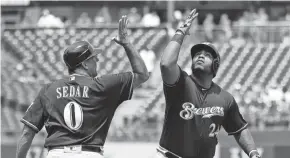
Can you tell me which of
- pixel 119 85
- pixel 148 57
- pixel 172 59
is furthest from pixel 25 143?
pixel 148 57

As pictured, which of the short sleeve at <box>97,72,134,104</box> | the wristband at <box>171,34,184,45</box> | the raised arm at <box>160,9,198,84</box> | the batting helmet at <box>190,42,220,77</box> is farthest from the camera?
the batting helmet at <box>190,42,220,77</box>

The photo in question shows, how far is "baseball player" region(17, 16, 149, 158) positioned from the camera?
588 centimetres

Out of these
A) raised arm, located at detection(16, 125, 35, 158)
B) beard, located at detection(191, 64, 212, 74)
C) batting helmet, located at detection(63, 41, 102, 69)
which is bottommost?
raised arm, located at detection(16, 125, 35, 158)

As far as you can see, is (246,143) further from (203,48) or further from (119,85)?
(119,85)

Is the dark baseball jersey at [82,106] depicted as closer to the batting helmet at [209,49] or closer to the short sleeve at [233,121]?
the batting helmet at [209,49]

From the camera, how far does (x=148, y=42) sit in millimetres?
19297

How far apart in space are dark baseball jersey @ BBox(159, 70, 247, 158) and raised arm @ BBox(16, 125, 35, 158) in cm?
124

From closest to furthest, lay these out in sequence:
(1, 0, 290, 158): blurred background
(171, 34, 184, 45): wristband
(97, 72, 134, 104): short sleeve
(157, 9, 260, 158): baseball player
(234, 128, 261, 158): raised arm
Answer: (97, 72, 134, 104): short sleeve, (171, 34, 184, 45): wristband, (157, 9, 260, 158): baseball player, (234, 128, 261, 158): raised arm, (1, 0, 290, 158): blurred background

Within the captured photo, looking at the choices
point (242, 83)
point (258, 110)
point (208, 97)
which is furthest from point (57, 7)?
point (208, 97)

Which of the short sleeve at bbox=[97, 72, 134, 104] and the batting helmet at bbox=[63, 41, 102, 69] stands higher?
the batting helmet at bbox=[63, 41, 102, 69]

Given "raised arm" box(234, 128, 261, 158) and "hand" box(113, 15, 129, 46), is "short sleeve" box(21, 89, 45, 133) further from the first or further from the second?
"raised arm" box(234, 128, 261, 158)

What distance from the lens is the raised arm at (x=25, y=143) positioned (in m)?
6.04

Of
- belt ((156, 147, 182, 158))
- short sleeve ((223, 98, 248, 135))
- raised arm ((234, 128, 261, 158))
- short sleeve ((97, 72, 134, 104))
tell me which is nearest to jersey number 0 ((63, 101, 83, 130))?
short sleeve ((97, 72, 134, 104))

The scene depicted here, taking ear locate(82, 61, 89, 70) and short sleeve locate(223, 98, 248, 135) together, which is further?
short sleeve locate(223, 98, 248, 135)
